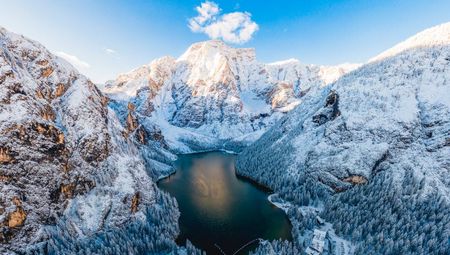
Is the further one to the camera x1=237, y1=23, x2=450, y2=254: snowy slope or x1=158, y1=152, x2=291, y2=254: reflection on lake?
x1=158, y1=152, x2=291, y2=254: reflection on lake

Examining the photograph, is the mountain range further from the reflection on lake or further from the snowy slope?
the reflection on lake

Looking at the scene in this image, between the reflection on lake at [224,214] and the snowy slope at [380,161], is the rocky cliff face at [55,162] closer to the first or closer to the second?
the reflection on lake at [224,214]

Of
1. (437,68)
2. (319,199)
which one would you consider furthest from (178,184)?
(437,68)

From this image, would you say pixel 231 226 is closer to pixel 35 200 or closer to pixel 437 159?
pixel 35 200

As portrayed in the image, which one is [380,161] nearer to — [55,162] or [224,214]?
[224,214]

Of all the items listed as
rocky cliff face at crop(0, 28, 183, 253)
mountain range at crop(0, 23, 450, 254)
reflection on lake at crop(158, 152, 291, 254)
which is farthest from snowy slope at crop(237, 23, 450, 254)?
rocky cliff face at crop(0, 28, 183, 253)

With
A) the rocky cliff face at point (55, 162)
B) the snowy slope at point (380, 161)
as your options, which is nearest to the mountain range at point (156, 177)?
the rocky cliff face at point (55, 162)
